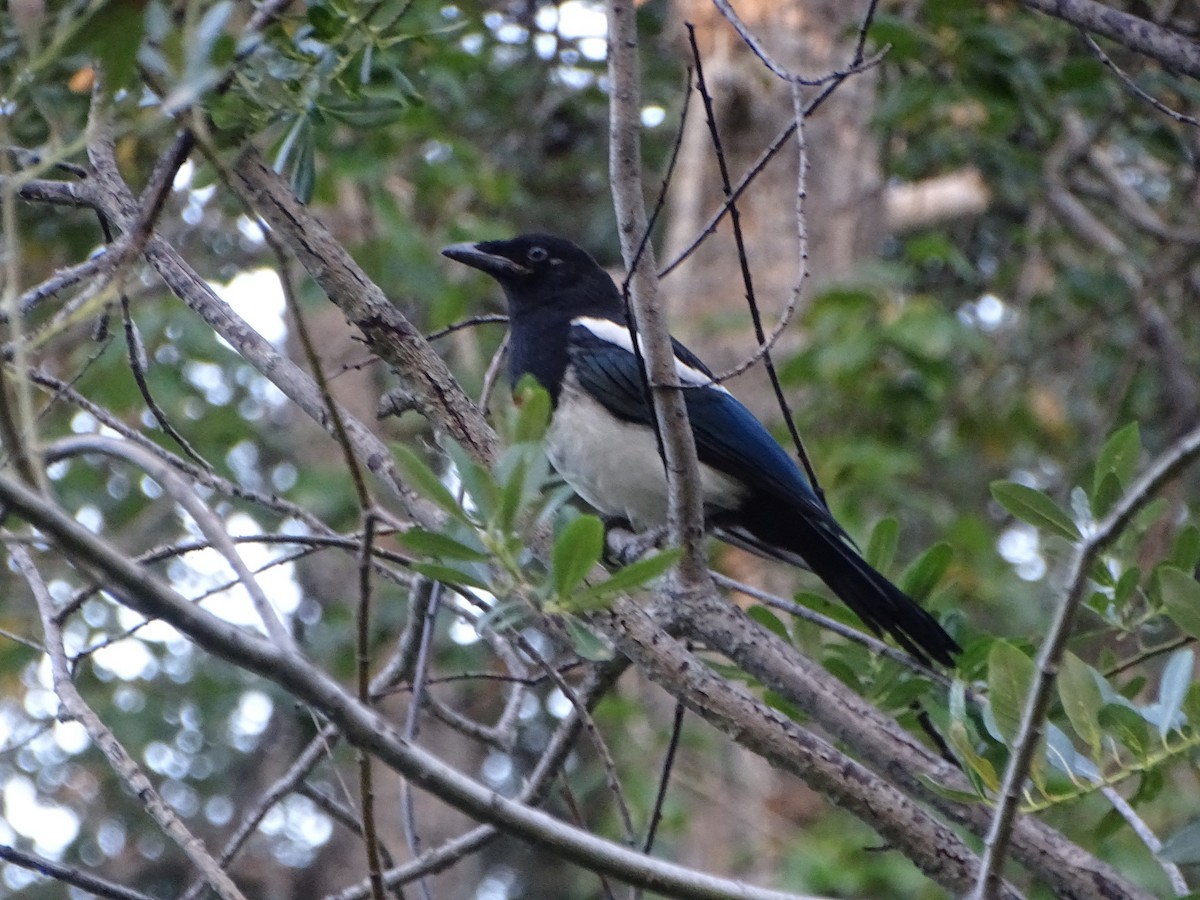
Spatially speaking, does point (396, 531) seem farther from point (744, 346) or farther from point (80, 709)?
point (744, 346)

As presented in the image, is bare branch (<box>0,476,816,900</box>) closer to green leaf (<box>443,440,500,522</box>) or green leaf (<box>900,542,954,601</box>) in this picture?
green leaf (<box>443,440,500,522</box>)

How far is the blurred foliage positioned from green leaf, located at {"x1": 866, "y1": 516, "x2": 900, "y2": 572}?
0.04 ft

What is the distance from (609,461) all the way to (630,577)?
2.07 m

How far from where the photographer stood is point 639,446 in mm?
3900

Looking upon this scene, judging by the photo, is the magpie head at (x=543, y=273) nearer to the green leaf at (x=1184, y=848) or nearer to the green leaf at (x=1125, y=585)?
the green leaf at (x=1125, y=585)

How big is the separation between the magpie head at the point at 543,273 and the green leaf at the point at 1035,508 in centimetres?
193

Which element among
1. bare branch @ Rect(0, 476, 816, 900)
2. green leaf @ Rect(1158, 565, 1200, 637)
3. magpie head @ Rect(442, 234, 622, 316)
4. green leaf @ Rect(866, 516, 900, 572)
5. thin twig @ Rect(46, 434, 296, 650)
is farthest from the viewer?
magpie head @ Rect(442, 234, 622, 316)

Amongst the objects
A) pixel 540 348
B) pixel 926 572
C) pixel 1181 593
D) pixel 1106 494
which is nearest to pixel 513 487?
pixel 1181 593

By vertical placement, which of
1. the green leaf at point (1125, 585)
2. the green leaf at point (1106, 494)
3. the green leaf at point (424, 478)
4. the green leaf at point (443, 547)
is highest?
the green leaf at point (1125, 585)

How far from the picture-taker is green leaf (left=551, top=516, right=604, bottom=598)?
71.6 inches

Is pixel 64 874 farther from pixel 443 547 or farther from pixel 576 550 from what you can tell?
pixel 576 550

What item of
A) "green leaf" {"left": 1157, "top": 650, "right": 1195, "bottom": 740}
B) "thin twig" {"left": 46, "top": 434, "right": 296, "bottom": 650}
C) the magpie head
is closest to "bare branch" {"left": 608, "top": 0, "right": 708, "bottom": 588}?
"green leaf" {"left": 1157, "top": 650, "right": 1195, "bottom": 740}

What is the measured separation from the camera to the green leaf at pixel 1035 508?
8.30 ft

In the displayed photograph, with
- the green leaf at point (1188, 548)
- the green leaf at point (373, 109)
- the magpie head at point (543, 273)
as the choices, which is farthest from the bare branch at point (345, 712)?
the magpie head at point (543, 273)
